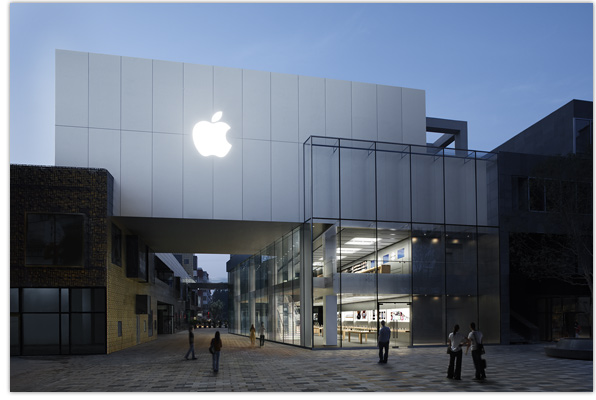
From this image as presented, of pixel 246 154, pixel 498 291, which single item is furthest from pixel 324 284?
pixel 498 291

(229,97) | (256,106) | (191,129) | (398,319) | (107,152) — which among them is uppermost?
(229,97)

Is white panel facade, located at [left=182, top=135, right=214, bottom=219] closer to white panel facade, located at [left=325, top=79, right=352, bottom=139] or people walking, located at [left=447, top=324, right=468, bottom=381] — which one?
white panel facade, located at [left=325, top=79, right=352, bottom=139]

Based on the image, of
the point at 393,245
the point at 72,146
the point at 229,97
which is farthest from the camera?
the point at 393,245

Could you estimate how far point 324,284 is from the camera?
81.4 feet

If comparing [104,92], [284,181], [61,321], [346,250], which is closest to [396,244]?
[346,250]

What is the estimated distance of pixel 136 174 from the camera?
78.6 feet

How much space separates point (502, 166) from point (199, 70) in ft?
52.6

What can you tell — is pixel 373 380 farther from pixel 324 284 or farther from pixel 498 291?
pixel 498 291

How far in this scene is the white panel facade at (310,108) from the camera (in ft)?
85.9

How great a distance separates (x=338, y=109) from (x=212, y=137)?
6411 millimetres

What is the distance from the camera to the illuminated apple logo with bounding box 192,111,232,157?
24.8 m

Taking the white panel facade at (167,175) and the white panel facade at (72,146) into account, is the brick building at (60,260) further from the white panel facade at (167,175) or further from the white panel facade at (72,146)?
the white panel facade at (167,175)

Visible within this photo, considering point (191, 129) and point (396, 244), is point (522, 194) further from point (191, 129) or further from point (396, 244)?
point (191, 129)

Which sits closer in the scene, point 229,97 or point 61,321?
point 61,321
